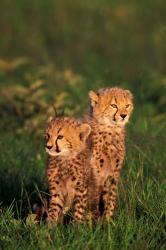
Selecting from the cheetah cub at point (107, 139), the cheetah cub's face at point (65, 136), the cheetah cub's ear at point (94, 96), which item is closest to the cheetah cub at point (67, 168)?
the cheetah cub's face at point (65, 136)

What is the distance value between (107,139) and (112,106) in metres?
0.27

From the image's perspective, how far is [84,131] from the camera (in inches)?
284

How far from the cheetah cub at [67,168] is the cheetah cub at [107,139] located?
12.8 inches

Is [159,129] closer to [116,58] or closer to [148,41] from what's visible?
[116,58]

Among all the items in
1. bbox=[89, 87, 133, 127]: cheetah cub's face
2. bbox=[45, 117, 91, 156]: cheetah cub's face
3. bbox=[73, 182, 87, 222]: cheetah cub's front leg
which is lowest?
bbox=[73, 182, 87, 222]: cheetah cub's front leg

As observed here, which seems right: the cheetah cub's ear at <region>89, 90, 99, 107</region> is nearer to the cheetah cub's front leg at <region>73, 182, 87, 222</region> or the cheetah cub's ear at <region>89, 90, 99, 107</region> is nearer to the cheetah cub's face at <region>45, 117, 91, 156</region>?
the cheetah cub's face at <region>45, 117, 91, 156</region>

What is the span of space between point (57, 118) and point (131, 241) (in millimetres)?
1102

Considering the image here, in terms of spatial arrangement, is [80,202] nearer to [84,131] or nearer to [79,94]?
[84,131]

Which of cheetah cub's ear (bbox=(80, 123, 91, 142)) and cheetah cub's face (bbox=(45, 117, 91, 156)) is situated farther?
cheetah cub's ear (bbox=(80, 123, 91, 142))

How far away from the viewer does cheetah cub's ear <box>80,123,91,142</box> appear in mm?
7195

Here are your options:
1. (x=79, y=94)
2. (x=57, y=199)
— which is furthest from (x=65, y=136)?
(x=79, y=94)

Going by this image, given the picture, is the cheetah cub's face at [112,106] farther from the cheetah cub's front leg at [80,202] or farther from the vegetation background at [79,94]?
the cheetah cub's front leg at [80,202]

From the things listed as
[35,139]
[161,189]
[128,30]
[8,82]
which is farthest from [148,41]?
[161,189]

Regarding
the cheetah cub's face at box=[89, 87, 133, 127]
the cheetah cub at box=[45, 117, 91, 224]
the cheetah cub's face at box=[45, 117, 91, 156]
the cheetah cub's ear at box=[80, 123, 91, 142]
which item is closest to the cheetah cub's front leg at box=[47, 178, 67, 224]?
the cheetah cub at box=[45, 117, 91, 224]
